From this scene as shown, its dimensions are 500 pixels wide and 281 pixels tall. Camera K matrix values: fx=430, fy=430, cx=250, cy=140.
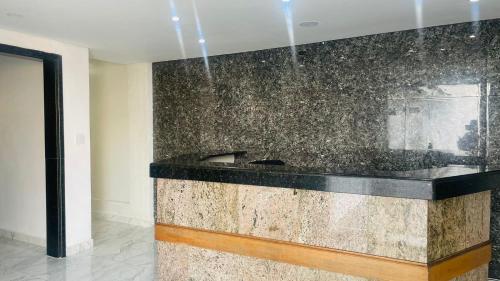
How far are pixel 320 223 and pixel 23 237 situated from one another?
418 centimetres

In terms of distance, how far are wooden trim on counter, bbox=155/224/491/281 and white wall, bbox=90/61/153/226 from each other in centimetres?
328

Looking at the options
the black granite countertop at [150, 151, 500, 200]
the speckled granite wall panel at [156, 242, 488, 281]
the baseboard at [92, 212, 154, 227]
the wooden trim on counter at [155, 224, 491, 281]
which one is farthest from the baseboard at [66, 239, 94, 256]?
the black granite countertop at [150, 151, 500, 200]

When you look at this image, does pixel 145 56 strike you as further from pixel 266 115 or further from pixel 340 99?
pixel 340 99

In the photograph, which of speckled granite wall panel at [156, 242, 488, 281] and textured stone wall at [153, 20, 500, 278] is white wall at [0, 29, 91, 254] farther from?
speckled granite wall panel at [156, 242, 488, 281]

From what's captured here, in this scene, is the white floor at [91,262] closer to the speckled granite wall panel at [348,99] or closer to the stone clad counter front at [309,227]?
the stone clad counter front at [309,227]

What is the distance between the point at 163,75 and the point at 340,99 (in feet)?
8.71

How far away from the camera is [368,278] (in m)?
2.45

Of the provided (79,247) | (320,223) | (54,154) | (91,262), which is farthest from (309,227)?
(79,247)

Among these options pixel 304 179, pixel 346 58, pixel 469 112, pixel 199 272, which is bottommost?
pixel 199 272

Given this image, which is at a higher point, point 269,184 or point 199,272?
point 269,184

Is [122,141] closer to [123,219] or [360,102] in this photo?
[123,219]

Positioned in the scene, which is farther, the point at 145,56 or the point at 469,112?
the point at 145,56

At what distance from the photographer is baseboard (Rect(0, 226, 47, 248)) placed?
5.05m

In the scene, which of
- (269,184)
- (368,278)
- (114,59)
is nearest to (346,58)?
(269,184)
